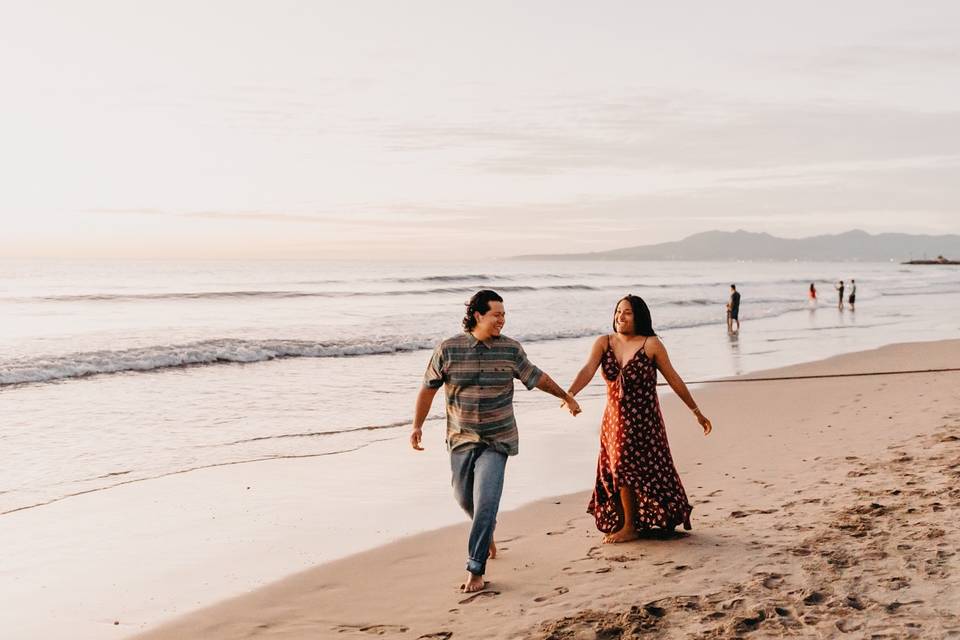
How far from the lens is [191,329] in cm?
3045

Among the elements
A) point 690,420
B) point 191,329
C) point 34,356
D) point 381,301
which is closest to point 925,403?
point 690,420

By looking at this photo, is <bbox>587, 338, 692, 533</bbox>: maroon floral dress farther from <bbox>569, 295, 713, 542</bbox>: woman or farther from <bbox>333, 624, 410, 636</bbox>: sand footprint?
<bbox>333, 624, 410, 636</bbox>: sand footprint

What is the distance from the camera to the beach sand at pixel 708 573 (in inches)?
162

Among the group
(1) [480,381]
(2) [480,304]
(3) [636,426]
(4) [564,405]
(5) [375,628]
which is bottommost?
(5) [375,628]

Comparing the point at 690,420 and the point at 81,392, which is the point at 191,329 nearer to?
the point at 81,392

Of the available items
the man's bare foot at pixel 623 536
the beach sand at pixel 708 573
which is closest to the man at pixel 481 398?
the beach sand at pixel 708 573

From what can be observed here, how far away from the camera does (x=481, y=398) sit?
506cm

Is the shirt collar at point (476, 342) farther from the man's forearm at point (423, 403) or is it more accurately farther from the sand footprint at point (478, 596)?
the sand footprint at point (478, 596)

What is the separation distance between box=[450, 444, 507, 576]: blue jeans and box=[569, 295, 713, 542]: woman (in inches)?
32.3

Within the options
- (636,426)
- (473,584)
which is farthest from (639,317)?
(473,584)

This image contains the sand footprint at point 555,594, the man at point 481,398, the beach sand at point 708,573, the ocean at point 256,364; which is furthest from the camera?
the ocean at point 256,364

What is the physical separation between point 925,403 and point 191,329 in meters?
25.2

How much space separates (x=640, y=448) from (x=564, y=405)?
0.58m

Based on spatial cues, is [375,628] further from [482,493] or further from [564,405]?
[564,405]
